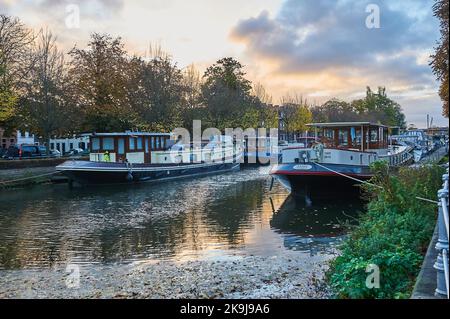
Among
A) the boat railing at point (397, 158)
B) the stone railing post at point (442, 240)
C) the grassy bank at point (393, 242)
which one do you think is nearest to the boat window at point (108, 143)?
the boat railing at point (397, 158)

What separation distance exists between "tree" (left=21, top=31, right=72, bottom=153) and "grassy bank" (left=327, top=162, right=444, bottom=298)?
33.4 m

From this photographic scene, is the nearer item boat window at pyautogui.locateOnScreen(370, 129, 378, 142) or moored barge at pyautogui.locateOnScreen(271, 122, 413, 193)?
moored barge at pyautogui.locateOnScreen(271, 122, 413, 193)

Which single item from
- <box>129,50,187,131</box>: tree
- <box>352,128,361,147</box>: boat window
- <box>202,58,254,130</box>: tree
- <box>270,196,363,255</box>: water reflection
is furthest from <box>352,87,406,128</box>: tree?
<box>270,196,363,255</box>: water reflection

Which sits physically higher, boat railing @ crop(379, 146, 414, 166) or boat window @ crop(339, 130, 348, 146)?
boat window @ crop(339, 130, 348, 146)

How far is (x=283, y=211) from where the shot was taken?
64.7ft

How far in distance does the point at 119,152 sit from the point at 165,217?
16667 mm

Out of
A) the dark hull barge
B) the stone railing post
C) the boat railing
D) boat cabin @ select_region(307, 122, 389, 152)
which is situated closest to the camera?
the stone railing post

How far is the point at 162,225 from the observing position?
16641mm

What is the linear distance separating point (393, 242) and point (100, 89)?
1629 inches

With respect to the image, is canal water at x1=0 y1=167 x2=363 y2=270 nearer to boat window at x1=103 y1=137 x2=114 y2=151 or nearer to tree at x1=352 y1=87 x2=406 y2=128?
boat window at x1=103 y1=137 x2=114 y2=151

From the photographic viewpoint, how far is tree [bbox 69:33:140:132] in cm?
4497

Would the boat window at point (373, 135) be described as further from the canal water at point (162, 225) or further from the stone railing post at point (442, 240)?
the stone railing post at point (442, 240)

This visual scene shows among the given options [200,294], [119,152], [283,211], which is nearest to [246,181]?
[119,152]

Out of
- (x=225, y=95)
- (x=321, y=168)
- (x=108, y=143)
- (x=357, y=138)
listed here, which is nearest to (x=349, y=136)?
(x=357, y=138)
